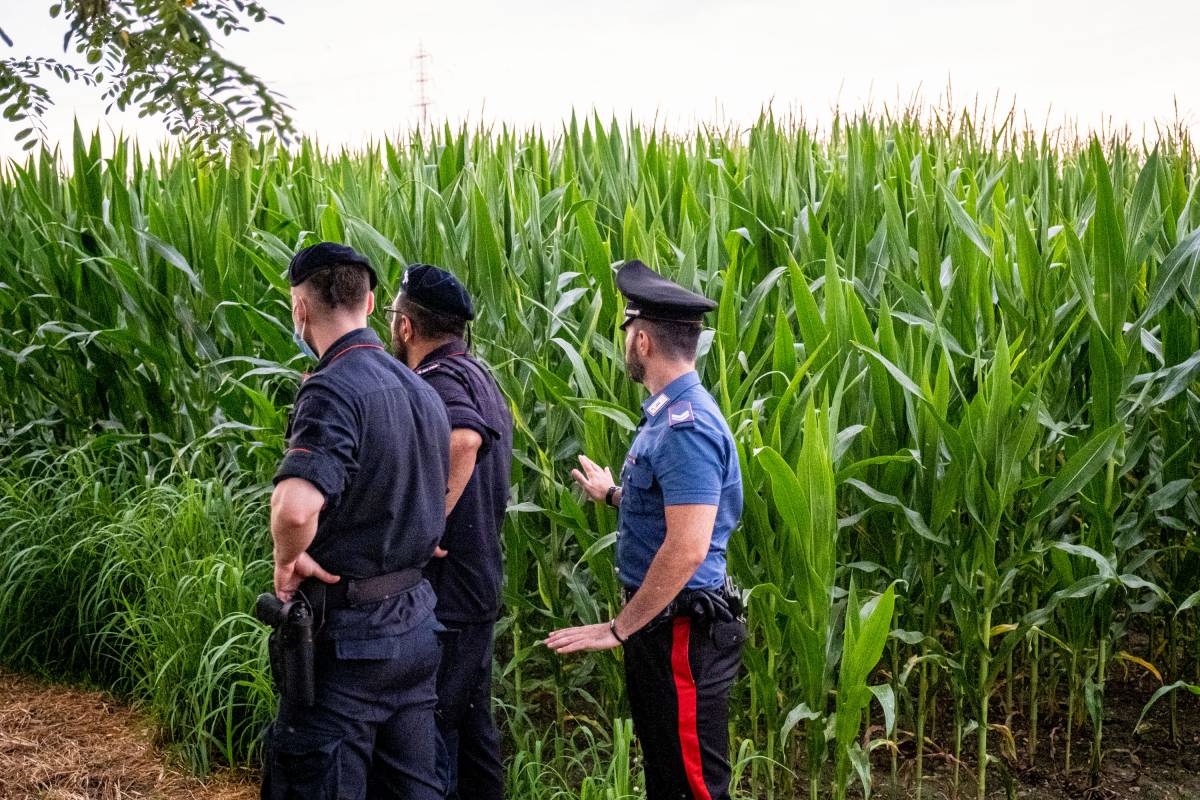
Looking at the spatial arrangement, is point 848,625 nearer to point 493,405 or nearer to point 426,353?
point 493,405

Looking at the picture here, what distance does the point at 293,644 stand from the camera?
2.84 metres

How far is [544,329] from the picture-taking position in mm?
4422

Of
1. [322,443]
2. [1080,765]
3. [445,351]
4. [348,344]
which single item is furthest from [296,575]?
[1080,765]

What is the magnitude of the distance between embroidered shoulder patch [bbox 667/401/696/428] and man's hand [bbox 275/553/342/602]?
87 cm

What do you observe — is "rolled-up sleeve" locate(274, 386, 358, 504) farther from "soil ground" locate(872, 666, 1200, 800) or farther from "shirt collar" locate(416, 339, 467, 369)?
"soil ground" locate(872, 666, 1200, 800)

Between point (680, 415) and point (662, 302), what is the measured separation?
272 mm

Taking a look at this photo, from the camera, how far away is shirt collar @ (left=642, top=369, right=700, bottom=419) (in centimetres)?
296

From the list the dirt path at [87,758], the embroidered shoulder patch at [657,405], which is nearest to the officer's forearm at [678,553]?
the embroidered shoulder patch at [657,405]

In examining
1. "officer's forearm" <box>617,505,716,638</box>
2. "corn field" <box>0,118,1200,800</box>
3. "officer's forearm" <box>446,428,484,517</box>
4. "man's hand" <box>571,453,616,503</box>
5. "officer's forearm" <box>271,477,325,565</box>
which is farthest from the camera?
"corn field" <box>0,118,1200,800</box>

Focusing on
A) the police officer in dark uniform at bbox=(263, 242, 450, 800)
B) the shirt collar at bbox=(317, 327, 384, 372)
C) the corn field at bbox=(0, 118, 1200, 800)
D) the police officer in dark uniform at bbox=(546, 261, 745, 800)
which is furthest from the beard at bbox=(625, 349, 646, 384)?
the shirt collar at bbox=(317, 327, 384, 372)

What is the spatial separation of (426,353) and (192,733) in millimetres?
1897

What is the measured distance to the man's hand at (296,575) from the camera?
2824 mm

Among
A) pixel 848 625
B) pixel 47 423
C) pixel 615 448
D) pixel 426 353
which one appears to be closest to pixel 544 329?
pixel 615 448

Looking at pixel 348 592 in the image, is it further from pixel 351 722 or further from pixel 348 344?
pixel 348 344
